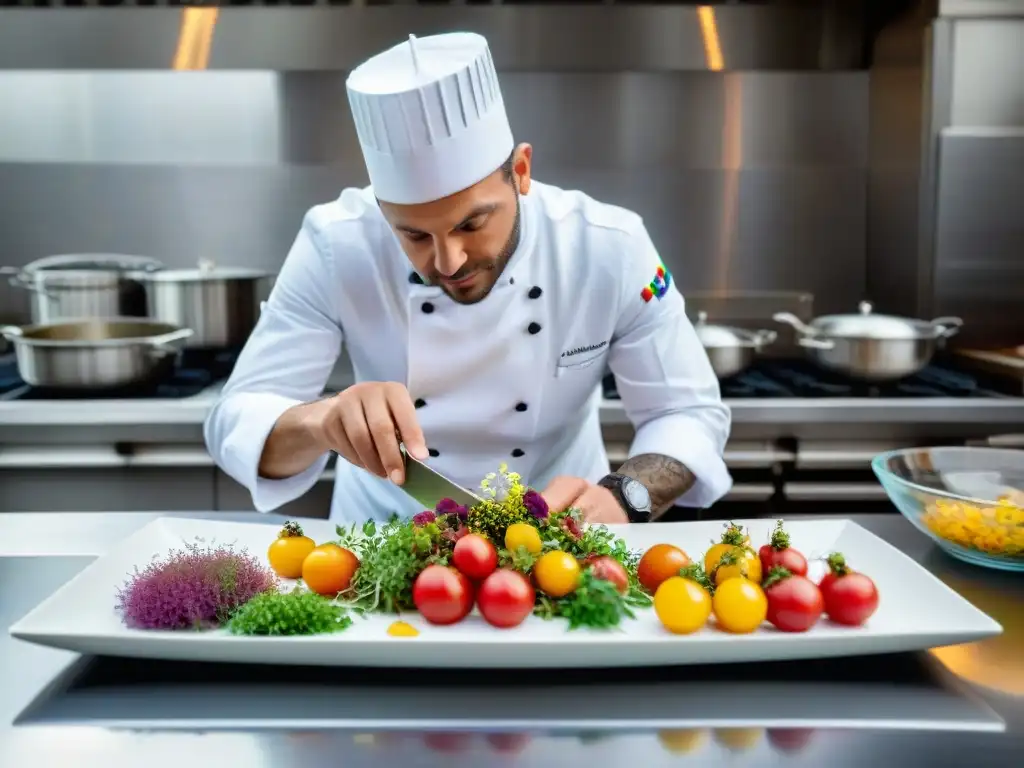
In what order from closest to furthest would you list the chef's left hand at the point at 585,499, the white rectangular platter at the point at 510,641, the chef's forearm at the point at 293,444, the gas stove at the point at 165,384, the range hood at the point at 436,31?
the white rectangular platter at the point at 510,641, the chef's left hand at the point at 585,499, the chef's forearm at the point at 293,444, the gas stove at the point at 165,384, the range hood at the point at 436,31

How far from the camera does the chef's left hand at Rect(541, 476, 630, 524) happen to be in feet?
4.76

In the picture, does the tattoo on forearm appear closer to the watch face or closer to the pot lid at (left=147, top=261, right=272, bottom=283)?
the watch face

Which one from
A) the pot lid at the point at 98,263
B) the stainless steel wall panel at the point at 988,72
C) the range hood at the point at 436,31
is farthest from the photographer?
the range hood at the point at 436,31

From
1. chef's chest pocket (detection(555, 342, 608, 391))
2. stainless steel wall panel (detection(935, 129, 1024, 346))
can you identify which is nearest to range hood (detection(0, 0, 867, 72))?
stainless steel wall panel (detection(935, 129, 1024, 346))

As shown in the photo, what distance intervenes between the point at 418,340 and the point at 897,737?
114cm

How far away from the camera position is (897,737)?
0.91 metres

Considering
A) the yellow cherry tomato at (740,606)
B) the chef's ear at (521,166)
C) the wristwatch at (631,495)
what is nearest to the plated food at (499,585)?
the yellow cherry tomato at (740,606)

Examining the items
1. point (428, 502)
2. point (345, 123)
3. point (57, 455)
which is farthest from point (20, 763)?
point (345, 123)

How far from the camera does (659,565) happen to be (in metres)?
1.17

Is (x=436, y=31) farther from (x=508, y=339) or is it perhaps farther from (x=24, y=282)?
(x=508, y=339)

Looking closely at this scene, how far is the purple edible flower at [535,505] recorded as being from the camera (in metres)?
1.21

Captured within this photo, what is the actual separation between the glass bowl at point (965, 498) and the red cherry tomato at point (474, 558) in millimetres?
615

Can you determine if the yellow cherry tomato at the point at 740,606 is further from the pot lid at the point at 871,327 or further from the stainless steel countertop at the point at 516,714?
the pot lid at the point at 871,327

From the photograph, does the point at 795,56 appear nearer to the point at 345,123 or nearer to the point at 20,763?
the point at 345,123
